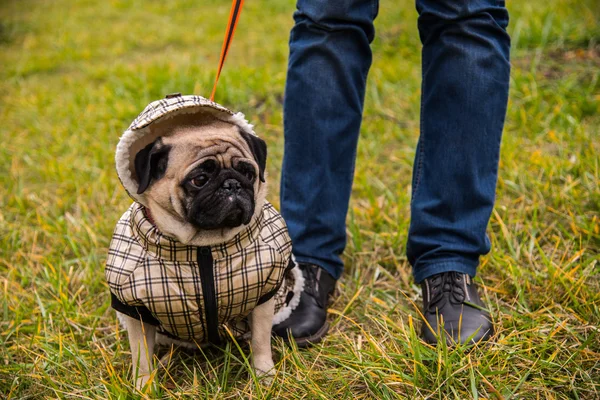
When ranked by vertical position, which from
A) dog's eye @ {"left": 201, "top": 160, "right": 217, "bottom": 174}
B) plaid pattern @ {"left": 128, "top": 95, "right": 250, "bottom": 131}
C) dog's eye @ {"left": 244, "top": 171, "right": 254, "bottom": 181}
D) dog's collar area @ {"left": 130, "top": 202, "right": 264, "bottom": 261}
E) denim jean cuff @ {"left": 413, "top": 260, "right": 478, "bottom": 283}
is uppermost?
plaid pattern @ {"left": 128, "top": 95, "right": 250, "bottom": 131}

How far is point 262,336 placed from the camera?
1.81m

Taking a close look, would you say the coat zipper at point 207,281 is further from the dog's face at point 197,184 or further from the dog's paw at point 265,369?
the dog's paw at point 265,369

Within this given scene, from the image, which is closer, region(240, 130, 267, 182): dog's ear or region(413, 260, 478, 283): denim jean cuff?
region(240, 130, 267, 182): dog's ear

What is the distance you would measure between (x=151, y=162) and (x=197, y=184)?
148 mm

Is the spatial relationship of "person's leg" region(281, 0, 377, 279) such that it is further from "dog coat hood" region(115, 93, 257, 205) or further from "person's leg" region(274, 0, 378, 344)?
"dog coat hood" region(115, 93, 257, 205)

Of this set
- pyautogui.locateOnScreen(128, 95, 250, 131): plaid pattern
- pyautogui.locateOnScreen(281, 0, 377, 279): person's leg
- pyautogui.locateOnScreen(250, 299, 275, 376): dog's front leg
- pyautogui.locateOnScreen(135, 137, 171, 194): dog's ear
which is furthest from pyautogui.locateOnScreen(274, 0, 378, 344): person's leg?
pyautogui.locateOnScreen(135, 137, 171, 194): dog's ear

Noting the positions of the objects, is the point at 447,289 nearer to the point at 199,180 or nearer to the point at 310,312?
the point at 310,312

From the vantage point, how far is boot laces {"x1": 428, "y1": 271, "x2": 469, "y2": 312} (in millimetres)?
1946

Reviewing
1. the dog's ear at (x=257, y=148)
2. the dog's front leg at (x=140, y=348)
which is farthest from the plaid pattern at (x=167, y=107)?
the dog's front leg at (x=140, y=348)

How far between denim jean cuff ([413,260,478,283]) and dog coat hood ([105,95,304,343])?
0.58m

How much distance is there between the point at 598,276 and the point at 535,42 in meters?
2.85

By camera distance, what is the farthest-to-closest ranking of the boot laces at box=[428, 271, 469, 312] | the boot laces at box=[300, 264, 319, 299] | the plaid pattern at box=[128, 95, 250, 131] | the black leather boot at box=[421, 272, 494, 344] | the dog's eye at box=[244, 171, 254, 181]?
the boot laces at box=[300, 264, 319, 299], the boot laces at box=[428, 271, 469, 312], the black leather boot at box=[421, 272, 494, 344], the dog's eye at box=[244, 171, 254, 181], the plaid pattern at box=[128, 95, 250, 131]

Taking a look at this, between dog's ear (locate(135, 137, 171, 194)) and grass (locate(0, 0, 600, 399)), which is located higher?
dog's ear (locate(135, 137, 171, 194))

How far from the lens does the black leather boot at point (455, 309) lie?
184cm
